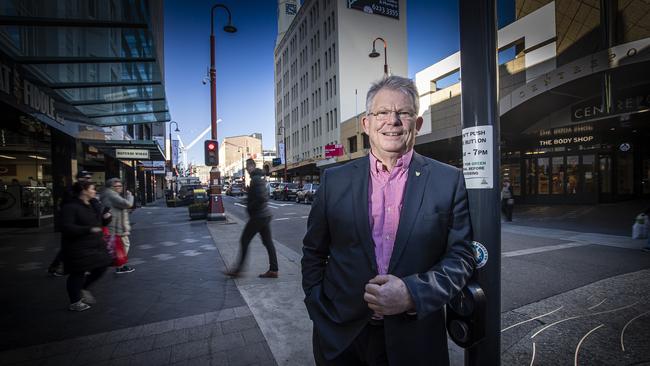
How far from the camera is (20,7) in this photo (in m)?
5.98

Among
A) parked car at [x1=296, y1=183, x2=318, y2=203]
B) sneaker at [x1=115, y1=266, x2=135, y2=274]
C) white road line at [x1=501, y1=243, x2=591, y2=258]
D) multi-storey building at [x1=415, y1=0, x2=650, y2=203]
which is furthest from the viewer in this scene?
parked car at [x1=296, y1=183, x2=318, y2=203]

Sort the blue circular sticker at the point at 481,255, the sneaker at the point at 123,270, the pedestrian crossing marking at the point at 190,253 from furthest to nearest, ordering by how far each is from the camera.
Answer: the pedestrian crossing marking at the point at 190,253, the sneaker at the point at 123,270, the blue circular sticker at the point at 481,255

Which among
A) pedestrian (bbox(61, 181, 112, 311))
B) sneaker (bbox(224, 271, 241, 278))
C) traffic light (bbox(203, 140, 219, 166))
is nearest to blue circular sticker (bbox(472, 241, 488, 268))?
sneaker (bbox(224, 271, 241, 278))

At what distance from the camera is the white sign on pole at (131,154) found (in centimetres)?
1446

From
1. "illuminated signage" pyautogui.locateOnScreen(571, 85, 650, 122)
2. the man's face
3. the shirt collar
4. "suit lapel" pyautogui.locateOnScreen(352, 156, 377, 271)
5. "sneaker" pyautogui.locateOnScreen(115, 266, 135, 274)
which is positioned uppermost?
"illuminated signage" pyautogui.locateOnScreen(571, 85, 650, 122)

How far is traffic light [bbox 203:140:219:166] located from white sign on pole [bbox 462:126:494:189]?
465 inches

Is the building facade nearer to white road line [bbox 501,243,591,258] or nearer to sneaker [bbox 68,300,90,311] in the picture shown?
sneaker [bbox 68,300,90,311]

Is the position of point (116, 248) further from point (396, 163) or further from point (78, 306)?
point (396, 163)

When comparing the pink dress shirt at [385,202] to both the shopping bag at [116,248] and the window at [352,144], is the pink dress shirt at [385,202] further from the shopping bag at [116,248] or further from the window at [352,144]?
the window at [352,144]

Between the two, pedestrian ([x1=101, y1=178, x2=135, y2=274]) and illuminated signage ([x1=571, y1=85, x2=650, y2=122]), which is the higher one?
illuminated signage ([x1=571, y1=85, x2=650, y2=122])

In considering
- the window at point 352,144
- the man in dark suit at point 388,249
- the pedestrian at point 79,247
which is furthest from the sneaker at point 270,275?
the window at point 352,144

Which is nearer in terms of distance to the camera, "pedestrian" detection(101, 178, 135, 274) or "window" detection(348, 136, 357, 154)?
"pedestrian" detection(101, 178, 135, 274)

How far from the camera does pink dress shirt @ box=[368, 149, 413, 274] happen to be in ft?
4.88

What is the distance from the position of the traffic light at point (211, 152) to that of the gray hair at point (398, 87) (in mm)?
11750
